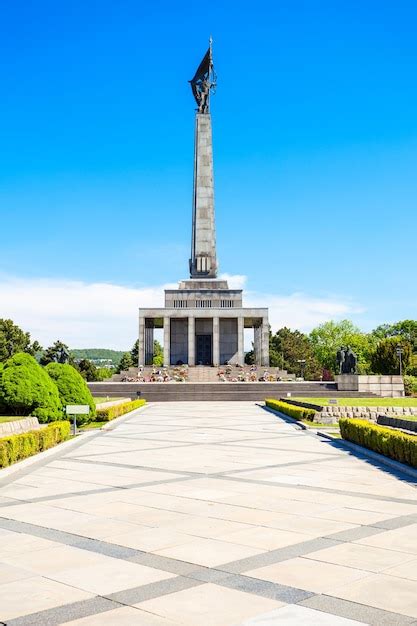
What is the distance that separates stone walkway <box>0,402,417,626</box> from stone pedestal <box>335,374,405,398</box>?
107 feet

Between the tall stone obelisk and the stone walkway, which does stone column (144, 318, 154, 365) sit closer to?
the tall stone obelisk

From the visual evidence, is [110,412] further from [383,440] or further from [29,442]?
[383,440]

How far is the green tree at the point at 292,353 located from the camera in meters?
101

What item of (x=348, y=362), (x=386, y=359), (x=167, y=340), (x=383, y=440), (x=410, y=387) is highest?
(x=167, y=340)

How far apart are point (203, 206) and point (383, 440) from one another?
1913 inches

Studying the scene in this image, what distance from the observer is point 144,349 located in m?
61.2

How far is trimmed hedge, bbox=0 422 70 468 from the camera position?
13964 millimetres

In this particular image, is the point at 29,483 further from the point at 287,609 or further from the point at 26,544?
the point at 287,609

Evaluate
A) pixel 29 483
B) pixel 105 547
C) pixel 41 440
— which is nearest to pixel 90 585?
pixel 105 547

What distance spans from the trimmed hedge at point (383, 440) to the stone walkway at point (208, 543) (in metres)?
1.02

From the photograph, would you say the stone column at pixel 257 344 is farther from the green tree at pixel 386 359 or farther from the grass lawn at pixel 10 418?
the grass lawn at pixel 10 418

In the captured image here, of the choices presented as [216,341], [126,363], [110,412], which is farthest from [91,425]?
[126,363]

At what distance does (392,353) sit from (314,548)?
229ft

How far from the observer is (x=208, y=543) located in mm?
7566
